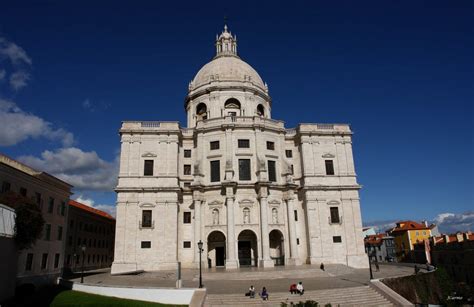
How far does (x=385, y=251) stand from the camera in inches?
3492

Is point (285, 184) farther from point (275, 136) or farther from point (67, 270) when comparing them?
point (67, 270)

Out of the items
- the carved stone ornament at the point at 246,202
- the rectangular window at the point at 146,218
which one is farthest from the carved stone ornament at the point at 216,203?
the rectangular window at the point at 146,218

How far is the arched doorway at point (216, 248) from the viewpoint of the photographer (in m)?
42.5

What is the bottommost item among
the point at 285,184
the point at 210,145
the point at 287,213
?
the point at 287,213

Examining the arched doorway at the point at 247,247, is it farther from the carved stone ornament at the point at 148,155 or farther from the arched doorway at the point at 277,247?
the carved stone ornament at the point at 148,155

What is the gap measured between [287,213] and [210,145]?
12.9m

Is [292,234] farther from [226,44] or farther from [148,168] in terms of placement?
[226,44]

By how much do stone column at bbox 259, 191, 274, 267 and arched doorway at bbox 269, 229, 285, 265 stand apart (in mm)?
2886

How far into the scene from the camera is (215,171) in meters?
43.7

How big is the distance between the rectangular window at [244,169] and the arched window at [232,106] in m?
9.34

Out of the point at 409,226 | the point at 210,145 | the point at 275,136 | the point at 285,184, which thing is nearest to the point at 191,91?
the point at 210,145

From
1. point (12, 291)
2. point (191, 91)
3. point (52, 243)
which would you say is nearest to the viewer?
point (12, 291)

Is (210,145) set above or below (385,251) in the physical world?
above

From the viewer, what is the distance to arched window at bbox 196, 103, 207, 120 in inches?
2028
